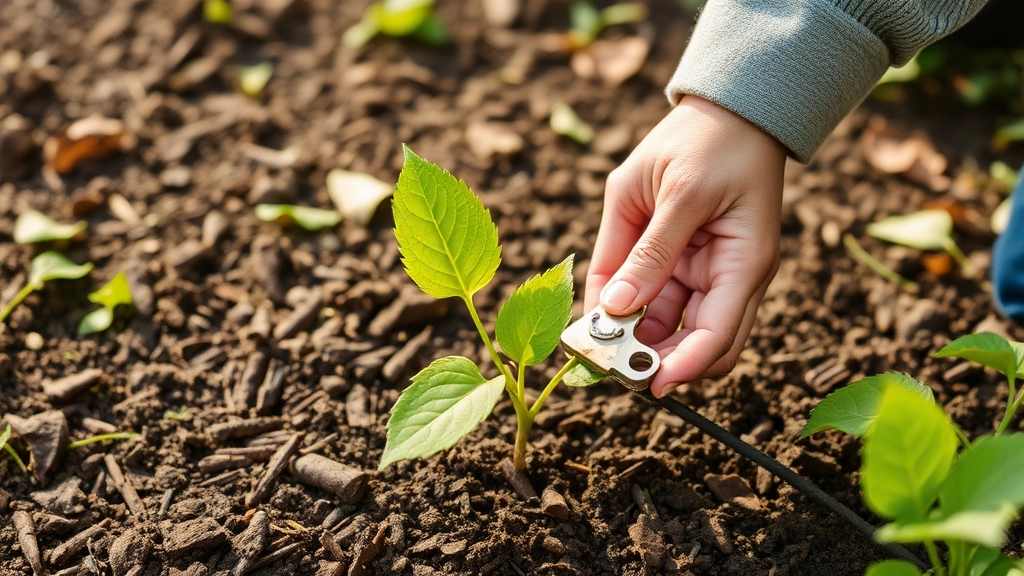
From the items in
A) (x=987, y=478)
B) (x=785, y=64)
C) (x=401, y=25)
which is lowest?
(x=401, y=25)

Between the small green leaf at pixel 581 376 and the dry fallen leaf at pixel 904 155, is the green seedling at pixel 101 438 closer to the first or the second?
the small green leaf at pixel 581 376

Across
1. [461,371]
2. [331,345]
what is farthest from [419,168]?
[331,345]

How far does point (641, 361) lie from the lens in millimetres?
1322

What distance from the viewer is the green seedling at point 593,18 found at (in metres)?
2.65

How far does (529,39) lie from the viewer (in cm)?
270

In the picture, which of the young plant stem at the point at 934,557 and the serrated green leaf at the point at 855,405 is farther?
the serrated green leaf at the point at 855,405

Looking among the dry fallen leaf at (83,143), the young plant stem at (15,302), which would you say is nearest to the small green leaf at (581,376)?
the young plant stem at (15,302)

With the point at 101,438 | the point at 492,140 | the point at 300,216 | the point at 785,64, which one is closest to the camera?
the point at 785,64

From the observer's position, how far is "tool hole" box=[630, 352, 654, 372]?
4.28 feet

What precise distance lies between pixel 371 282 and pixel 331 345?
0.70ft

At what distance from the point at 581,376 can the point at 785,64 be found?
0.65m

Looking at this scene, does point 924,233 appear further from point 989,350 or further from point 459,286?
point 459,286

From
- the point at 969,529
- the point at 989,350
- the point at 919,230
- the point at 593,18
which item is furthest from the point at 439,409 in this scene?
the point at 593,18

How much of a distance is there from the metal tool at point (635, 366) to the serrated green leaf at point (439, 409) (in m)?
0.16
